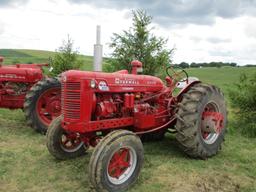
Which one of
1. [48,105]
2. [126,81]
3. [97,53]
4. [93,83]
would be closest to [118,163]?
[93,83]

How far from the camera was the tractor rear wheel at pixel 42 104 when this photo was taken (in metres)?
7.82

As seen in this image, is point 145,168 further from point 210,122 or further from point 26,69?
point 26,69

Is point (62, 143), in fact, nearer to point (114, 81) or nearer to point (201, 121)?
point (114, 81)

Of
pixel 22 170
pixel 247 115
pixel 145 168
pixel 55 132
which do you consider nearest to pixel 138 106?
pixel 145 168

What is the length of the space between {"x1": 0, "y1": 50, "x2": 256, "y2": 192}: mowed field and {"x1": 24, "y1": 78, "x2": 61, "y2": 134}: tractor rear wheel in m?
0.58

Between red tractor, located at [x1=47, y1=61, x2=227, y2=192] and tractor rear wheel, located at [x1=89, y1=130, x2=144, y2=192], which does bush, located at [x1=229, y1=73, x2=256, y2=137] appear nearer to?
red tractor, located at [x1=47, y1=61, x2=227, y2=192]

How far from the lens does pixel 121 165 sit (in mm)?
4871

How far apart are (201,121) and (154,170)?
1323 mm

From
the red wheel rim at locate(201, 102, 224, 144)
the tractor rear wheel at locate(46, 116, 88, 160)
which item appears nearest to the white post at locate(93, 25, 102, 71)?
the tractor rear wheel at locate(46, 116, 88, 160)

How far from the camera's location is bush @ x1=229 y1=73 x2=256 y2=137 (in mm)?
8461

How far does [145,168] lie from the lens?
18.2ft

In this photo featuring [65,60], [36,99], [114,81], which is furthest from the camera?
[65,60]

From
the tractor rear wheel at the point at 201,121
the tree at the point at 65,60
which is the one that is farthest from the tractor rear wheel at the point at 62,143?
the tree at the point at 65,60

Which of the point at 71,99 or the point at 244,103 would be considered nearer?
the point at 71,99
